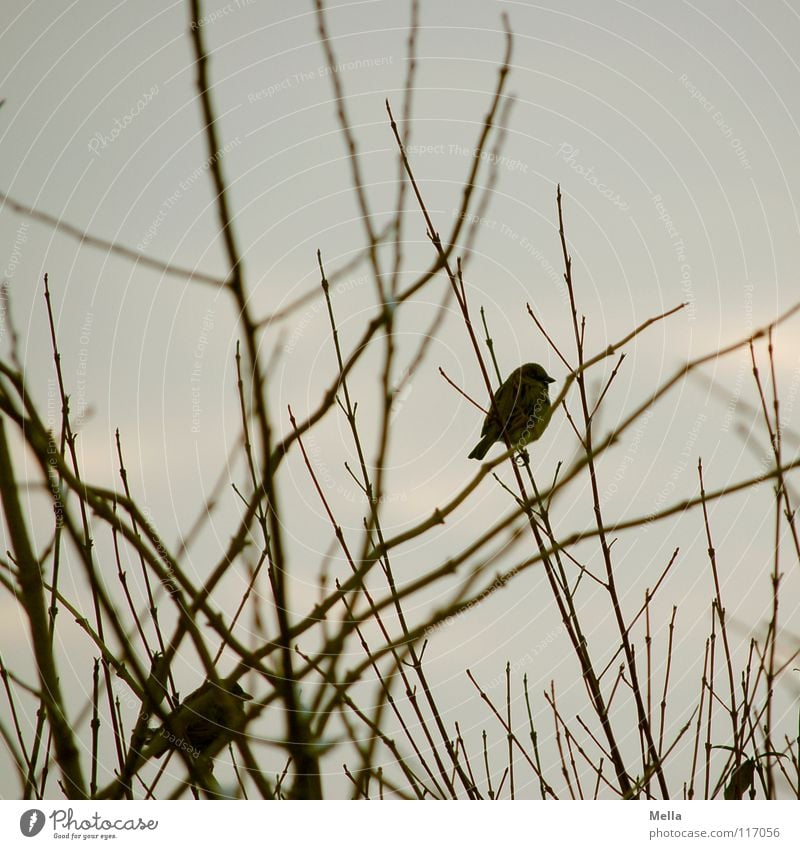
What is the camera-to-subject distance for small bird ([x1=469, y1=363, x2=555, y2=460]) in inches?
81.0

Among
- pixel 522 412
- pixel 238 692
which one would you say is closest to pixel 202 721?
pixel 238 692

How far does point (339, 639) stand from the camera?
1.53 metres

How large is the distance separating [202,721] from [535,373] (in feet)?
3.55

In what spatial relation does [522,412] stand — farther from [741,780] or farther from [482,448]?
[741,780]

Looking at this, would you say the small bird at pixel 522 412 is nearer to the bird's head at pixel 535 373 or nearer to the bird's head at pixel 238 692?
the bird's head at pixel 535 373

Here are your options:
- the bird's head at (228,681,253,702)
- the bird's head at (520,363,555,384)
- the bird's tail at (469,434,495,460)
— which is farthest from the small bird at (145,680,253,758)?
the bird's head at (520,363,555,384)

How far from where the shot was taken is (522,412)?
7.43 ft

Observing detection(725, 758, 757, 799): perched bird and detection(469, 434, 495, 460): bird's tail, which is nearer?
detection(725, 758, 757, 799): perched bird

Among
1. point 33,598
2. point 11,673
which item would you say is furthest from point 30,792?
point 33,598

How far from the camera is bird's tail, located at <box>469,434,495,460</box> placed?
2133 millimetres

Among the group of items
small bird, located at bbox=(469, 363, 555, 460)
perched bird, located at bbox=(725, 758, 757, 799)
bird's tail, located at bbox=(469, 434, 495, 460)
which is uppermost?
small bird, located at bbox=(469, 363, 555, 460)

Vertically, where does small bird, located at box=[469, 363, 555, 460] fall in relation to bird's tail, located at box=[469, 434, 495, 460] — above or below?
above

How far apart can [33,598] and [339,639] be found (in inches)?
19.4

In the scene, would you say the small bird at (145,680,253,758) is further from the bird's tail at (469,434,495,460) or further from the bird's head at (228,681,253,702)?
the bird's tail at (469,434,495,460)
